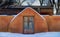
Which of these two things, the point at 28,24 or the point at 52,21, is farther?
the point at 52,21

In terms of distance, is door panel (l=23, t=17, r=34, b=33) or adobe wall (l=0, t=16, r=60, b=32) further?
adobe wall (l=0, t=16, r=60, b=32)

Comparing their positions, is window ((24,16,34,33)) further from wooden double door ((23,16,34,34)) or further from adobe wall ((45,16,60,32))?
adobe wall ((45,16,60,32))

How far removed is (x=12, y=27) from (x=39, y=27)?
121 centimetres

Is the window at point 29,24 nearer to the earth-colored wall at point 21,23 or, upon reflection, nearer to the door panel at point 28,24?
the door panel at point 28,24

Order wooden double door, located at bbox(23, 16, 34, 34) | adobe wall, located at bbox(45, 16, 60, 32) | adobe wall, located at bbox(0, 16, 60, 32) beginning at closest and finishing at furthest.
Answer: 1. wooden double door, located at bbox(23, 16, 34, 34)
2. adobe wall, located at bbox(0, 16, 60, 32)
3. adobe wall, located at bbox(45, 16, 60, 32)

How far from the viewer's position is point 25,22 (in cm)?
847

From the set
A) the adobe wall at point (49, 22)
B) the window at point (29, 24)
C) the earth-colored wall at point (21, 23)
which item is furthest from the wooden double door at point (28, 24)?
Answer: the adobe wall at point (49, 22)

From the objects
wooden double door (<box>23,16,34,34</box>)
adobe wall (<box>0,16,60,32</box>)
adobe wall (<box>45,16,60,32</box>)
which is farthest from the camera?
adobe wall (<box>45,16,60,32</box>)

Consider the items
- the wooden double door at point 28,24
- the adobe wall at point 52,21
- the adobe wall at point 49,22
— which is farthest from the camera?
the adobe wall at point 52,21

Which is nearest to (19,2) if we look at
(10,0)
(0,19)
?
(10,0)

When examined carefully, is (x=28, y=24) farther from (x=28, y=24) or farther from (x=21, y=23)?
(x=21, y=23)

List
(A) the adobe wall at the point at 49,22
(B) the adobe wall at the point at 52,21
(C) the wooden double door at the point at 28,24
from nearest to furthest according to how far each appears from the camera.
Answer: (C) the wooden double door at the point at 28,24
(A) the adobe wall at the point at 49,22
(B) the adobe wall at the point at 52,21

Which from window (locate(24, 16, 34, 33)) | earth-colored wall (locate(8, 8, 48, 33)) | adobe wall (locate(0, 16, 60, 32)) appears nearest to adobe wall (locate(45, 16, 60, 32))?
adobe wall (locate(0, 16, 60, 32))

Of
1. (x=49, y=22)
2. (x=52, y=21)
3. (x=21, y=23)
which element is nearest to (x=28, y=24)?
(x=21, y=23)
